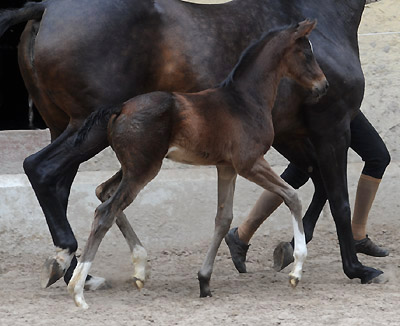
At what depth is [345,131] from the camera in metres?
4.86

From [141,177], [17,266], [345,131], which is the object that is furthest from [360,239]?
[17,266]

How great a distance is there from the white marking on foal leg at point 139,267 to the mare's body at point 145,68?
13.8 inches

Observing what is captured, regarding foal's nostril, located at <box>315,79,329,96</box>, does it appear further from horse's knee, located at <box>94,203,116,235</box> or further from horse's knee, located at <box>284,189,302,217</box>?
horse's knee, located at <box>94,203,116,235</box>

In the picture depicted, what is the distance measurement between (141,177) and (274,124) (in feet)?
3.22

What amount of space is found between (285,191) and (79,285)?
117 centimetres

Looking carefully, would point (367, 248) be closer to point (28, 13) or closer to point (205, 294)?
point (205, 294)

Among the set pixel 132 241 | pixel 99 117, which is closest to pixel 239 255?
pixel 132 241

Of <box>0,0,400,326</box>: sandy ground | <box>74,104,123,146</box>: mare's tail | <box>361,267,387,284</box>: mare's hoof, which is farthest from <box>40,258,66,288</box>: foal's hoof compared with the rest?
<box>361,267,387,284</box>: mare's hoof

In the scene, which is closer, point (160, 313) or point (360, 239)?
point (160, 313)

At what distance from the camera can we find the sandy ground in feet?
12.9

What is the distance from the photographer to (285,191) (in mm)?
4387

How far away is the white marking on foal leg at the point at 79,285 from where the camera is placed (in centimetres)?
411

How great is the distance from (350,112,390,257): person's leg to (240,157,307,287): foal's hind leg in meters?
1.06

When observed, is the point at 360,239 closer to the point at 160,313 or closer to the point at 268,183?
the point at 268,183
